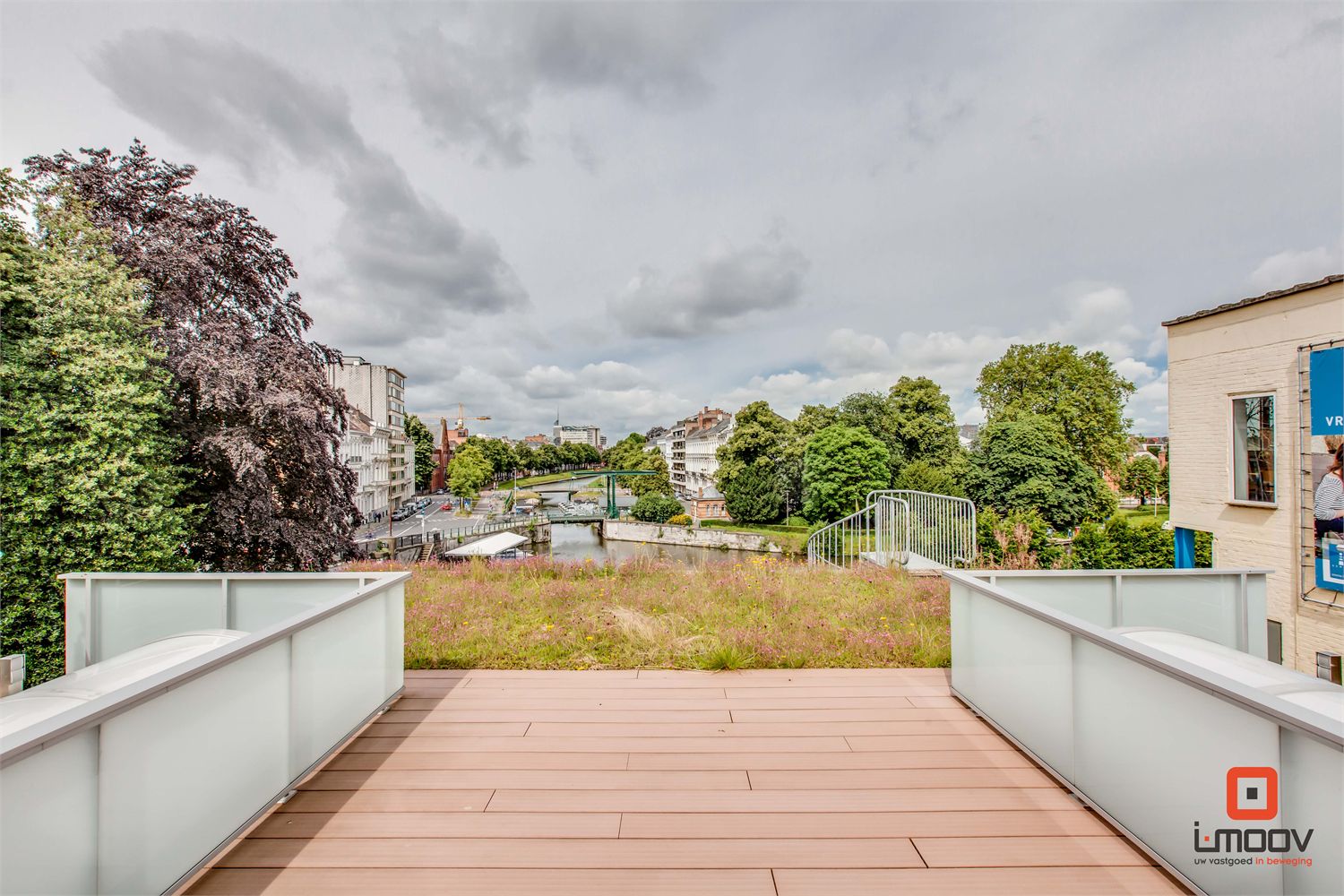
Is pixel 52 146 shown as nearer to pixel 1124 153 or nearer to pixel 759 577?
pixel 759 577

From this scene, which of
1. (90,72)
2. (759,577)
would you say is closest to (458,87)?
(90,72)

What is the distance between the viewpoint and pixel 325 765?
2.87m

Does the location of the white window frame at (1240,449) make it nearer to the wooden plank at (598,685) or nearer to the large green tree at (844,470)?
the wooden plank at (598,685)

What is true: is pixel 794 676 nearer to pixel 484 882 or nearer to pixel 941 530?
pixel 484 882

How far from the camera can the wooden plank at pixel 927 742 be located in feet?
9.91

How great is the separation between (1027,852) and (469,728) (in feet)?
9.68

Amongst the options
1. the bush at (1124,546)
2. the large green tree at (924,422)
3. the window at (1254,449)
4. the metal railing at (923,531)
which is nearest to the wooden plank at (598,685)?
the metal railing at (923,531)

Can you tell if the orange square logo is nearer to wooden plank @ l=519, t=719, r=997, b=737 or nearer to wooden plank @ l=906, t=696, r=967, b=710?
wooden plank @ l=519, t=719, r=997, b=737

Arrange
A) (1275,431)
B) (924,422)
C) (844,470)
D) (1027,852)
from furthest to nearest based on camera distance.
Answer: (924,422)
(844,470)
(1275,431)
(1027,852)

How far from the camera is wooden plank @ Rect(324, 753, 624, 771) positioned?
284cm

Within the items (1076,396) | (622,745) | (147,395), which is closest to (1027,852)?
(622,745)

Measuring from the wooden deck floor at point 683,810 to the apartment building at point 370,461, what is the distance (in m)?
43.6

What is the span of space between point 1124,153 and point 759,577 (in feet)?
55.1

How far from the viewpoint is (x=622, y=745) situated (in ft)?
10.1
